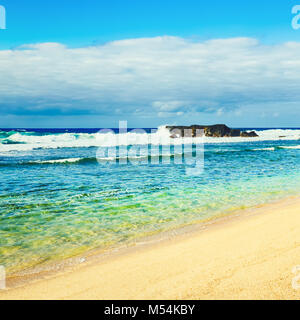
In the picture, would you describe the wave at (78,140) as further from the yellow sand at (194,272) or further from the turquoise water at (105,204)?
the yellow sand at (194,272)

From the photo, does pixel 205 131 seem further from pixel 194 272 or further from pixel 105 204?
pixel 194 272

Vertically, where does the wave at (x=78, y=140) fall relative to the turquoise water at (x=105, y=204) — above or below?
above

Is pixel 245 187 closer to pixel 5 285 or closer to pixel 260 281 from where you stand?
pixel 260 281

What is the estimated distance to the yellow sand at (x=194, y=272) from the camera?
13.5 feet

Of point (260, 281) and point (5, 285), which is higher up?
point (260, 281)

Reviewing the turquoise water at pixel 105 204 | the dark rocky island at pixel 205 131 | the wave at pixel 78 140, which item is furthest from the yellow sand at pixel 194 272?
the dark rocky island at pixel 205 131

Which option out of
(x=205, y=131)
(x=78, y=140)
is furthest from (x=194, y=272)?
(x=205, y=131)

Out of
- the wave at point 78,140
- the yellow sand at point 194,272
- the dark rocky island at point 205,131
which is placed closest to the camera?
the yellow sand at point 194,272

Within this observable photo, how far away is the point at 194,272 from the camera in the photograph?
4707 mm

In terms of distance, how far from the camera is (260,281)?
13.9 feet

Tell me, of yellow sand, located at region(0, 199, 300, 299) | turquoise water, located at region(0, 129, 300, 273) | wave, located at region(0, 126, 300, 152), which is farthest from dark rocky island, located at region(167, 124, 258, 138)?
yellow sand, located at region(0, 199, 300, 299)

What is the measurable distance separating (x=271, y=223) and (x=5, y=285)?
568cm

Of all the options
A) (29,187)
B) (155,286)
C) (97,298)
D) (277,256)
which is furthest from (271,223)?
(29,187)
